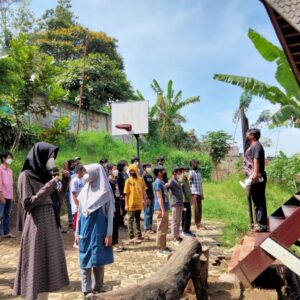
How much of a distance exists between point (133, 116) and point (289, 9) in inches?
287

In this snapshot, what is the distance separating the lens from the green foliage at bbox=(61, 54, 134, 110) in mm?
20359

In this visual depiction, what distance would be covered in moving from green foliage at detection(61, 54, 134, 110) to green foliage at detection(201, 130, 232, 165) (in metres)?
6.26

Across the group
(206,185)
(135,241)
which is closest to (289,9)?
(135,241)

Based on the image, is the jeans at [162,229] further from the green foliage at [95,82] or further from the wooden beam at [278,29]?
the green foliage at [95,82]

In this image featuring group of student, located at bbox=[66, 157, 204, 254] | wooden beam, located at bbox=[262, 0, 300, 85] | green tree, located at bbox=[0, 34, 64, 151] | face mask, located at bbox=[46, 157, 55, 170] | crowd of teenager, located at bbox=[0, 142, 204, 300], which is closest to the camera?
crowd of teenager, located at bbox=[0, 142, 204, 300]

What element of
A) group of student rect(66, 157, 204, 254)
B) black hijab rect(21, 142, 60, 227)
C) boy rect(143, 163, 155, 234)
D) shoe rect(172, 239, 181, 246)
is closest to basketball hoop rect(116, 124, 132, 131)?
group of student rect(66, 157, 204, 254)

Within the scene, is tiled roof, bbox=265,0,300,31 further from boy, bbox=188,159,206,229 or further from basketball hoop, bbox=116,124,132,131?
basketball hoop, bbox=116,124,132,131

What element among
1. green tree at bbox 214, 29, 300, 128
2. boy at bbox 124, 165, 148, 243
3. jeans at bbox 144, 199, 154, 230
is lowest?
jeans at bbox 144, 199, 154, 230

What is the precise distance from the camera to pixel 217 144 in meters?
22.3

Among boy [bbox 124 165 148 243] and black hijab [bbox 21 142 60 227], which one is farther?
boy [bbox 124 165 148 243]

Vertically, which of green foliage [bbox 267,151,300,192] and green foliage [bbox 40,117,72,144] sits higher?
green foliage [bbox 40,117,72,144]

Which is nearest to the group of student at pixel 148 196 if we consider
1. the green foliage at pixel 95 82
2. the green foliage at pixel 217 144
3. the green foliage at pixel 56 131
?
the green foliage at pixel 56 131

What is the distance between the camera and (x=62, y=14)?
29000mm

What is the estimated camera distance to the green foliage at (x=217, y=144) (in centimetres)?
2212
